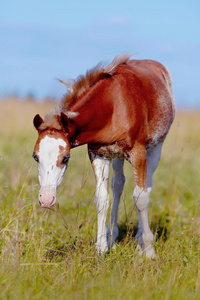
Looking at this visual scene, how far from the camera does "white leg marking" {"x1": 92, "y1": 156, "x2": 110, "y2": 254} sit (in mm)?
4798

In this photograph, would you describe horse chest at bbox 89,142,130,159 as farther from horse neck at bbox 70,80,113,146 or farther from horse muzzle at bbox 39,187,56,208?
horse muzzle at bbox 39,187,56,208

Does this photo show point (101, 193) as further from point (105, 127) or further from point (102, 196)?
point (105, 127)

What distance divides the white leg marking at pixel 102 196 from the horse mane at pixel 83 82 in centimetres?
82

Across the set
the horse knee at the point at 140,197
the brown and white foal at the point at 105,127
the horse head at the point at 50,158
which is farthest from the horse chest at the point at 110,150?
the horse head at the point at 50,158

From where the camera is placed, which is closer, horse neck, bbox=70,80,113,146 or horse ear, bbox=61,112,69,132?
horse ear, bbox=61,112,69,132

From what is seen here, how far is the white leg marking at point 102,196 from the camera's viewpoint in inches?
189

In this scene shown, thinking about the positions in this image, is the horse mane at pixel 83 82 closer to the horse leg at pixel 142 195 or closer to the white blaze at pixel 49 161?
the white blaze at pixel 49 161

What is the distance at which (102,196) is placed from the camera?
16.3 feet

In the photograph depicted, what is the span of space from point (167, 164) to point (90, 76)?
7.06 metres

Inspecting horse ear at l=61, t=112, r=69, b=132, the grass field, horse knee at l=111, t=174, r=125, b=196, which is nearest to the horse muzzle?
the grass field

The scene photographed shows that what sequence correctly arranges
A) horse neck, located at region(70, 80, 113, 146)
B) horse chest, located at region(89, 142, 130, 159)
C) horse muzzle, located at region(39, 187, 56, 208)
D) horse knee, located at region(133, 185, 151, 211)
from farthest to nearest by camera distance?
horse knee, located at region(133, 185, 151, 211)
horse chest, located at region(89, 142, 130, 159)
horse neck, located at region(70, 80, 113, 146)
horse muzzle, located at region(39, 187, 56, 208)

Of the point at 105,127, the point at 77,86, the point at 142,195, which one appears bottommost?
the point at 142,195

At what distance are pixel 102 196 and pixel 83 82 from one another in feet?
4.24

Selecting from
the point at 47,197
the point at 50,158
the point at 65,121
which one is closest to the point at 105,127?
the point at 65,121
